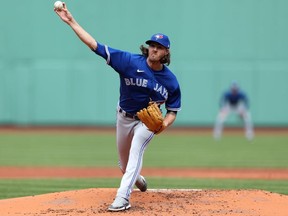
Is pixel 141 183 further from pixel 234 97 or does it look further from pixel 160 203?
pixel 234 97

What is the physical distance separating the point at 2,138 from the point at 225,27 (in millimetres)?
9276

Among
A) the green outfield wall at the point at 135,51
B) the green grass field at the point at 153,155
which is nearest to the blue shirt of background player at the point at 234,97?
the green grass field at the point at 153,155

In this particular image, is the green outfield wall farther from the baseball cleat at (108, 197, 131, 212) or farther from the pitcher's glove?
the baseball cleat at (108, 197, 131, 212)

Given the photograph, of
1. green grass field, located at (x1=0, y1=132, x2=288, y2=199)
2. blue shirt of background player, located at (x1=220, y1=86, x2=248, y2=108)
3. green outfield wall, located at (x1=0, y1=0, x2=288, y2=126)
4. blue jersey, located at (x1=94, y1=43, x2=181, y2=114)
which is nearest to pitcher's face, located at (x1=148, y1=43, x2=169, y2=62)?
blue jersey, located at (x1=94, y1=43, x2=181, y2=114)

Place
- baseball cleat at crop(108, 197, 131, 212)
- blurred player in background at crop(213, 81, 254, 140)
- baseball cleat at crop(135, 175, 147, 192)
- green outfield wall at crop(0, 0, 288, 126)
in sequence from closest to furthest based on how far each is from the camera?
baseball cleat at crop(108, 197, 131, 212) → baseball cleat at crop(135, 175, 147, 192) → blurred player in background at crop(213, 81, 254, 140) → green outfield wall at crop(0, 0, 288, 126)

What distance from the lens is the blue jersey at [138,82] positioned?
7512 millimetres

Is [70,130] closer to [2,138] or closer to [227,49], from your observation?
[2,138]

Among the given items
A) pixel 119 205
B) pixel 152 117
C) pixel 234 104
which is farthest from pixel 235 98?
pixel 119 205

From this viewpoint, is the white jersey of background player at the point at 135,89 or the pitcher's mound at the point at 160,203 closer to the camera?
the pitcher's mound at the point at 160,203

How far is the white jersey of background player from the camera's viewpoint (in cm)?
739

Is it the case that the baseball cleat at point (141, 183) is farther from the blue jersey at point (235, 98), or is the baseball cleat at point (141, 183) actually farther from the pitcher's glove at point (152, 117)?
the blue jersey at point (235, 98)

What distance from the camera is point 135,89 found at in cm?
766

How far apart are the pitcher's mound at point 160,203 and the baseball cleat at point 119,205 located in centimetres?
7

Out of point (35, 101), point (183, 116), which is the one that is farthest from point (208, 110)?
point (35, 101)
